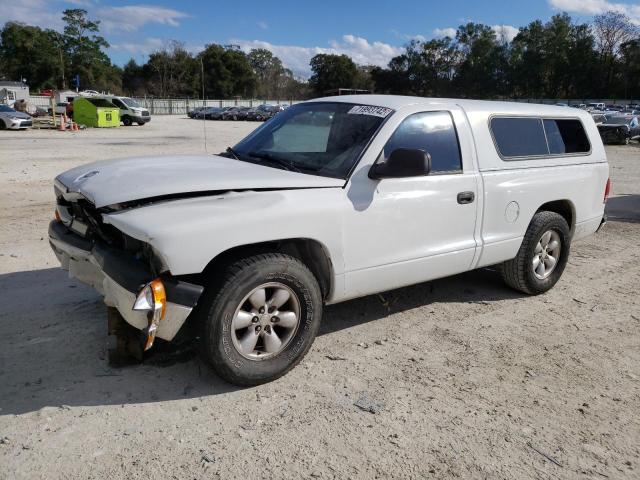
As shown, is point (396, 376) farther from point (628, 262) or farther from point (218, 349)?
point (628, 262)

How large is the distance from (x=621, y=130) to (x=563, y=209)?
26.0 meters

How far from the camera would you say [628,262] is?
250 inches

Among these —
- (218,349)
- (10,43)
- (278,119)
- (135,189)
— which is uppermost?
(10,43)

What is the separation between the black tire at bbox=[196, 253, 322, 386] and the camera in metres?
3.04

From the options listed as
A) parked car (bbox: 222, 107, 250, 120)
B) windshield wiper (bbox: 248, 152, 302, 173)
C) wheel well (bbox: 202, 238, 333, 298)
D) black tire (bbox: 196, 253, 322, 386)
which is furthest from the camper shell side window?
parked car (bbox: 222, 107, 250, 120)

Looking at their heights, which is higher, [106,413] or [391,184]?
[391,184]

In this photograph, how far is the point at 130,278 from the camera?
2869 millimetres

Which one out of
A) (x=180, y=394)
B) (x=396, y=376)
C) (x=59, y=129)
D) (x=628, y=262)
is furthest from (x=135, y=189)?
(x=59, y=129)

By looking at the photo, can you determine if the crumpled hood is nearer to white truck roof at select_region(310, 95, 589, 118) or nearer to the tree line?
white truck roof at select_region(310, 95, 589, 118)

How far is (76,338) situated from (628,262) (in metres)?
6.01

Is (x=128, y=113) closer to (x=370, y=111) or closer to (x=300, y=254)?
(x=370, y=111)

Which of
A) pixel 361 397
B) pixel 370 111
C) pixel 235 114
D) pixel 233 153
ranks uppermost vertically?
pixel 235 114

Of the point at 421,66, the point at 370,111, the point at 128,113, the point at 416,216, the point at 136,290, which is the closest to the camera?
the point at 136,290

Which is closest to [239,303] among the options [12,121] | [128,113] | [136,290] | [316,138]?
[136,290]
